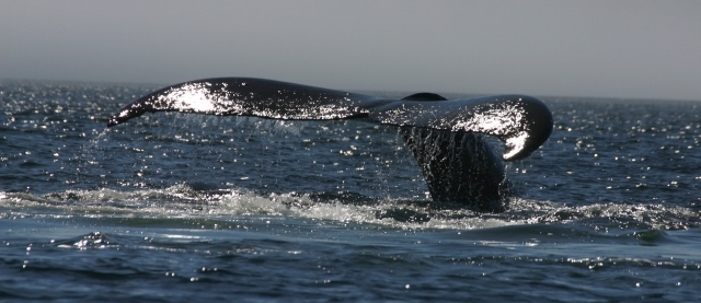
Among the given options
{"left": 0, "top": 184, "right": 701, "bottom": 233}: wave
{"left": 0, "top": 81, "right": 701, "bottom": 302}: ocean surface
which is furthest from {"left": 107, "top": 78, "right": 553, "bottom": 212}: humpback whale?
{"left": 0, "top": 184, "right": 701, "bottom": 233}: wave

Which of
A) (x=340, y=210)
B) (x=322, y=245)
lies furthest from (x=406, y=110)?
(x=340, y=210)

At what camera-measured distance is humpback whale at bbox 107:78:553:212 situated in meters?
6.19

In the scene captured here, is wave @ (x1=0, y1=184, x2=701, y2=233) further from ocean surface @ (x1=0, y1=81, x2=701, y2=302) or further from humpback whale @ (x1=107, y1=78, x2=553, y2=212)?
humpback whale @ (x1=107, y1=78, x2=553, y2=212)

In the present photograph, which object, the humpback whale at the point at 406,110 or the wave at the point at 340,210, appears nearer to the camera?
the humpback whale at the point at 406,110

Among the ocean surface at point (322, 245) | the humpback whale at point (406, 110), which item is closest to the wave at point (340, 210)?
the ocean surface at point (322, 245)

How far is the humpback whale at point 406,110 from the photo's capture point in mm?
6188

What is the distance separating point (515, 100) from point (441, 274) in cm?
149

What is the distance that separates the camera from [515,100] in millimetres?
6527

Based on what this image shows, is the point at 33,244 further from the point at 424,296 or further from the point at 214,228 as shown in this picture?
the point at 424,296

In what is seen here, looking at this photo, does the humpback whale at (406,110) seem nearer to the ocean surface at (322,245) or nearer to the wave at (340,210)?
the ocean surface at (322,245)

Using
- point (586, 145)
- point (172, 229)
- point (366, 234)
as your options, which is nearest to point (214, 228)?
point (172, 229)

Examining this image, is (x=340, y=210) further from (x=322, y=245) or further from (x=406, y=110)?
(x=406, y=110)

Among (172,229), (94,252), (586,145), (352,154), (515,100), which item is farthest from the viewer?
(586,145)

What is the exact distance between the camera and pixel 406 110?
7289mm
